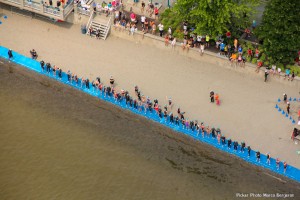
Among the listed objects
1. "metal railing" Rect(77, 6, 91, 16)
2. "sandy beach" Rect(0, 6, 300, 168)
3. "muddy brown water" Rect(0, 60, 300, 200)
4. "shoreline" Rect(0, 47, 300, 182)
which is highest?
"metal railing" Rect(77, 6, 91, 16)

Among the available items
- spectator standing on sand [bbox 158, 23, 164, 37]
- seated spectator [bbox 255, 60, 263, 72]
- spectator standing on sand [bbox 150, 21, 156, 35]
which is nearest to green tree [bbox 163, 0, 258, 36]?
spectator standing on sand [bbox 158, 23, 164, 37]

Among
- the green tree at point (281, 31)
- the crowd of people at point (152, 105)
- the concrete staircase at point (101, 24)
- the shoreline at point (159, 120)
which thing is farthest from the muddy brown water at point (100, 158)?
the green tree at point (281, 31)

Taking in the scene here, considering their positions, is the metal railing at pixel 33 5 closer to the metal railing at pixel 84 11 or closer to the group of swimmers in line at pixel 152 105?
the metal railing at pixel 84 11

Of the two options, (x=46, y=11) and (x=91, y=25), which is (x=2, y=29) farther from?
(x=91, y=25)

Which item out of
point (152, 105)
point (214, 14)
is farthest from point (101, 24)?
point (152, 105)

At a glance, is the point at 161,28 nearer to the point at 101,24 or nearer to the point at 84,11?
the point at 101,24

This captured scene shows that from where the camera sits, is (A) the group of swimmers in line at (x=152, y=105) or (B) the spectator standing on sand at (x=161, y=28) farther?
(B) the spectator standing on sand at (x=161, y=28)

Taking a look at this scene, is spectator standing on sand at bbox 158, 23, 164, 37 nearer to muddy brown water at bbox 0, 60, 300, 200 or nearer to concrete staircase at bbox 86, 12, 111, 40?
concrete staircase at bbox 86, 12, 111, 40
